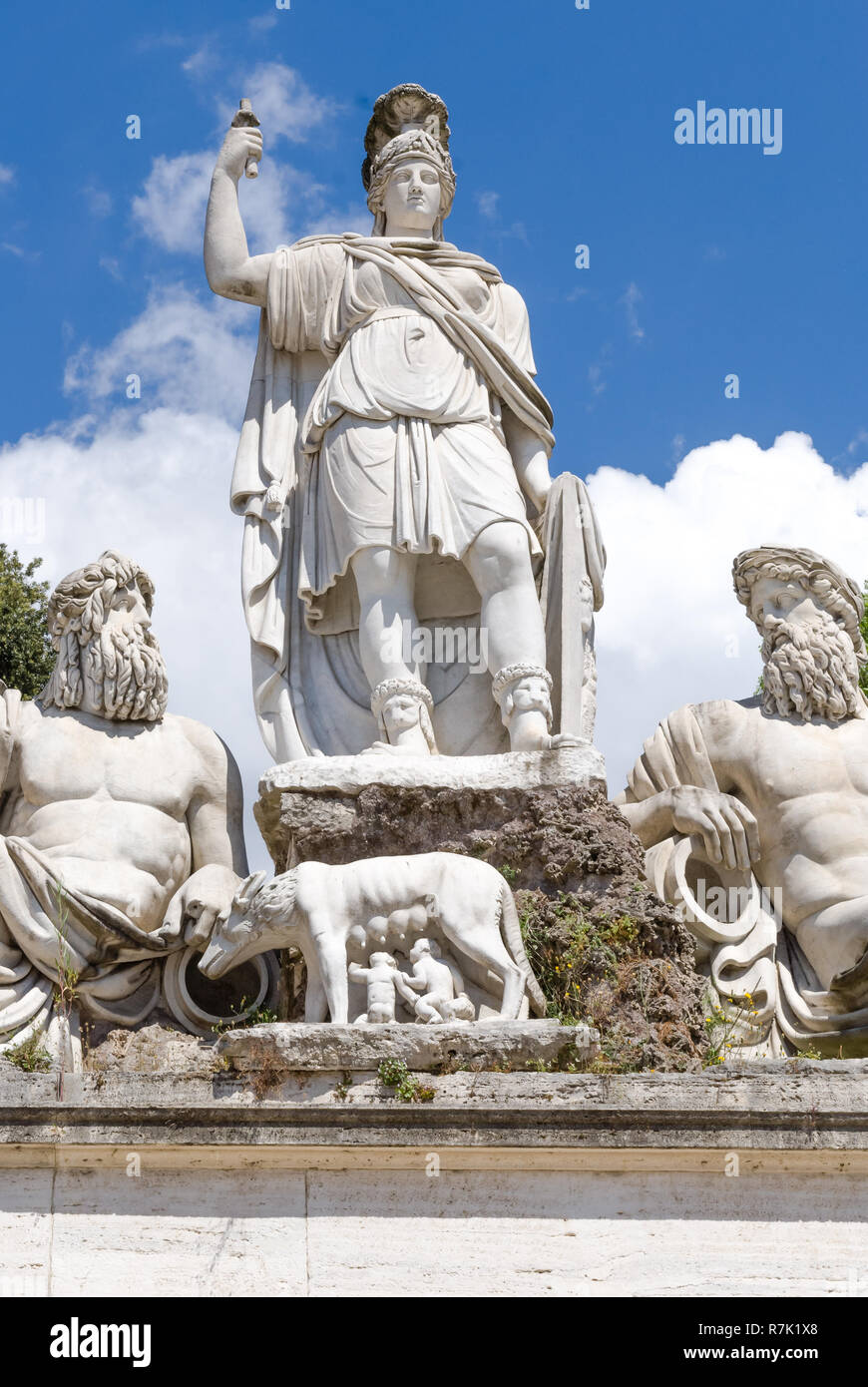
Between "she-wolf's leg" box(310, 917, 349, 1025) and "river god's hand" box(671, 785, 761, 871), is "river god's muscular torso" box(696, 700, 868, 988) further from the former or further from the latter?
"she-wolf's leg" box(310, 917, 349, 1025)

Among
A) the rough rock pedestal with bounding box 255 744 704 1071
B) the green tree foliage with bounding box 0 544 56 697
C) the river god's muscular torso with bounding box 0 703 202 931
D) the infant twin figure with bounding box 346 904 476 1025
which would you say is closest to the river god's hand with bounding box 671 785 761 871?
the rough rock pedestal with bounding box 255 744 704 1071

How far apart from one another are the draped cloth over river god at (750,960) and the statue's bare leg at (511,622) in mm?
865

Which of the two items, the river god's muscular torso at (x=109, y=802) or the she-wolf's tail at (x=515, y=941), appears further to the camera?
→ the river god's muscular torso at (x=109, y=802)

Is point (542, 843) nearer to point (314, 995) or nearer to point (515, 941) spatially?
point (515, 941)

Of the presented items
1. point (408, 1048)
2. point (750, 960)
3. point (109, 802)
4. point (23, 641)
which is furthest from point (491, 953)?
point (23, 641)

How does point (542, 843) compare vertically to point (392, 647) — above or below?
below

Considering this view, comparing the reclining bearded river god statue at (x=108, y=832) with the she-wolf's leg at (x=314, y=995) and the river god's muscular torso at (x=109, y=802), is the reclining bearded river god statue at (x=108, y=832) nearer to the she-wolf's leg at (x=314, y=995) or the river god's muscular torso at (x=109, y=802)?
the river god's muscular torso at (x=109, y=802)

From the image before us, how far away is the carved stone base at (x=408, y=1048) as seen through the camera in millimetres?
7195

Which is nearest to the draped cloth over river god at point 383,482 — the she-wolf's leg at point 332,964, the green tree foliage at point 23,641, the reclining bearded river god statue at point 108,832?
the reclining bearded river god statue at point 108,832

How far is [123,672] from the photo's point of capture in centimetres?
927

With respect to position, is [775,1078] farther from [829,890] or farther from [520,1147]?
[829,890]

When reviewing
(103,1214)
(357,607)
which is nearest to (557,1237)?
(103,1214)

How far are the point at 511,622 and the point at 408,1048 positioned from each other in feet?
8.38
